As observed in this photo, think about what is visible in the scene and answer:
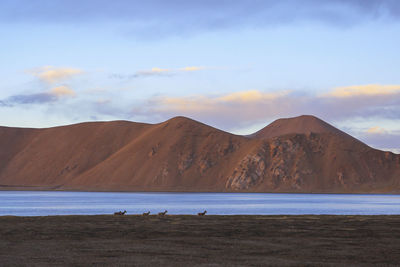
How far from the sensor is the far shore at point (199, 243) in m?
25.0

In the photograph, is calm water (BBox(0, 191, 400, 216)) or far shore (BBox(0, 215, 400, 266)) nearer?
far shore (BBox(0, 215, 400, 266))

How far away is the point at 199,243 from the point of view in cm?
3178

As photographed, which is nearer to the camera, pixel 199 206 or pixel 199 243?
pixel 199 243

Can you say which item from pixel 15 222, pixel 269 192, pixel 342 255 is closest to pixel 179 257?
pixel 342 255

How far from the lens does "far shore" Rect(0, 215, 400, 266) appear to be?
25.0 meters

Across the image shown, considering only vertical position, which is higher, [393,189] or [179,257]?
[393,189]

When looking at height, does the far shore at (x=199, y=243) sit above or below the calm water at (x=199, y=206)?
below

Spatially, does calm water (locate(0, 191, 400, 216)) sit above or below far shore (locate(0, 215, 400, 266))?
above

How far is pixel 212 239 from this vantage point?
111 ft

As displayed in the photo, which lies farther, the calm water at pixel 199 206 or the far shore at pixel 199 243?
the calm water at pixel 199 206

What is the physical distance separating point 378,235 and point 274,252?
1091 centimetres

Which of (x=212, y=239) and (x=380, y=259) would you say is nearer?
(x=380, y=259)

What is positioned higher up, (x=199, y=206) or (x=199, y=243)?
(x=199, y=206)

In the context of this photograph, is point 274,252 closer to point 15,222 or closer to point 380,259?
point 380,259
